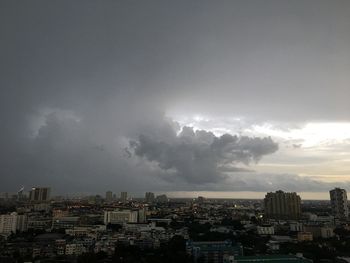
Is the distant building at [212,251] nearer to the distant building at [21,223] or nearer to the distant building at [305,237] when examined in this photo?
the distant building at [305,237]

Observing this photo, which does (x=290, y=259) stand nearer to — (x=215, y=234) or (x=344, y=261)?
(x=344, y=261)

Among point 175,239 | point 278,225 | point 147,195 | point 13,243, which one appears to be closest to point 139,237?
point 175,239

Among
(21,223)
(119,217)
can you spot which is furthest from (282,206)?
(21,223)

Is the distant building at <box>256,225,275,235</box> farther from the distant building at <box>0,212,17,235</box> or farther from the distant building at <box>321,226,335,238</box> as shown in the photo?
the distant building at <box>0,212,17,235</box>

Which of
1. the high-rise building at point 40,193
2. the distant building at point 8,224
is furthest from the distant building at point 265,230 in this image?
the high-rise building at point 40,193

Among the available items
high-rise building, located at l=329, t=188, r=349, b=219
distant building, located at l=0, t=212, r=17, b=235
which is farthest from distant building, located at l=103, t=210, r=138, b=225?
high-rise building, located at l=329, t=188, r=349, b=219

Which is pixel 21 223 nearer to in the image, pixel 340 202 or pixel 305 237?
pixel 305 237
